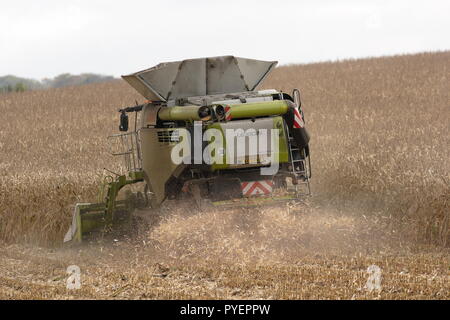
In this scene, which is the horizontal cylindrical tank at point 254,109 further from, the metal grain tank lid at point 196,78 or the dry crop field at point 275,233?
the metal grain tank lid at point 196,78

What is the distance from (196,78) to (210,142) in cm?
188

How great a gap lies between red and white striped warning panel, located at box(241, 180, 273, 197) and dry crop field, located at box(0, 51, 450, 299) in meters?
0.31

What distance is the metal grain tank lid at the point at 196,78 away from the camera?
1094cm

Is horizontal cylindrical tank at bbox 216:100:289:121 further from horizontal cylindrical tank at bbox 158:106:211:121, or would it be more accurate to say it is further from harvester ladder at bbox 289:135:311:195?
harvester ladder at bbox 289:135:311:195

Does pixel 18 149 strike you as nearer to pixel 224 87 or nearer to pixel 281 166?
pixel 224 87

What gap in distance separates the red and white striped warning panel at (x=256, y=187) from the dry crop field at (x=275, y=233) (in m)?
0.31

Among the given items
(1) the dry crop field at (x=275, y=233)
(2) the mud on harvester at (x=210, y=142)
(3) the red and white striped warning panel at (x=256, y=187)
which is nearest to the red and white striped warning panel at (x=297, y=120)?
(2) the mud on harvester at (x=210, y=142)

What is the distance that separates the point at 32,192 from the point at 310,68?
21.8 meters

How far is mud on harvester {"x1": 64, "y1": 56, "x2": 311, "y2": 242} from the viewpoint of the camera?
31.7 feet

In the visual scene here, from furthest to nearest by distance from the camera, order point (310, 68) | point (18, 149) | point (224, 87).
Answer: point (310, 68) → point (18, 149) → point (224, 87)

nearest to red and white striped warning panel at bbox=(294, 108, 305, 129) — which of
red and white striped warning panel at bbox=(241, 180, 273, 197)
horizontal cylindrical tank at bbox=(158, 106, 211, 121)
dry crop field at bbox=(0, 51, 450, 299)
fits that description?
red and white striped warning panel at bbox=(241, 180, 273, 197)

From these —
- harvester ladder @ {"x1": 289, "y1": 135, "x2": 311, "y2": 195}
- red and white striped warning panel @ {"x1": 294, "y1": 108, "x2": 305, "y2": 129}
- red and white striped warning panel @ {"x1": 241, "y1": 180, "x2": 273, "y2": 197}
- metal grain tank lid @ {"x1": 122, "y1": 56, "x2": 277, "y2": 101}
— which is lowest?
red and white striped warning panel @ {"x1": 241, "y1": 180, "x2": 273, "y2": 197}

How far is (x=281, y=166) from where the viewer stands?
400 inches
